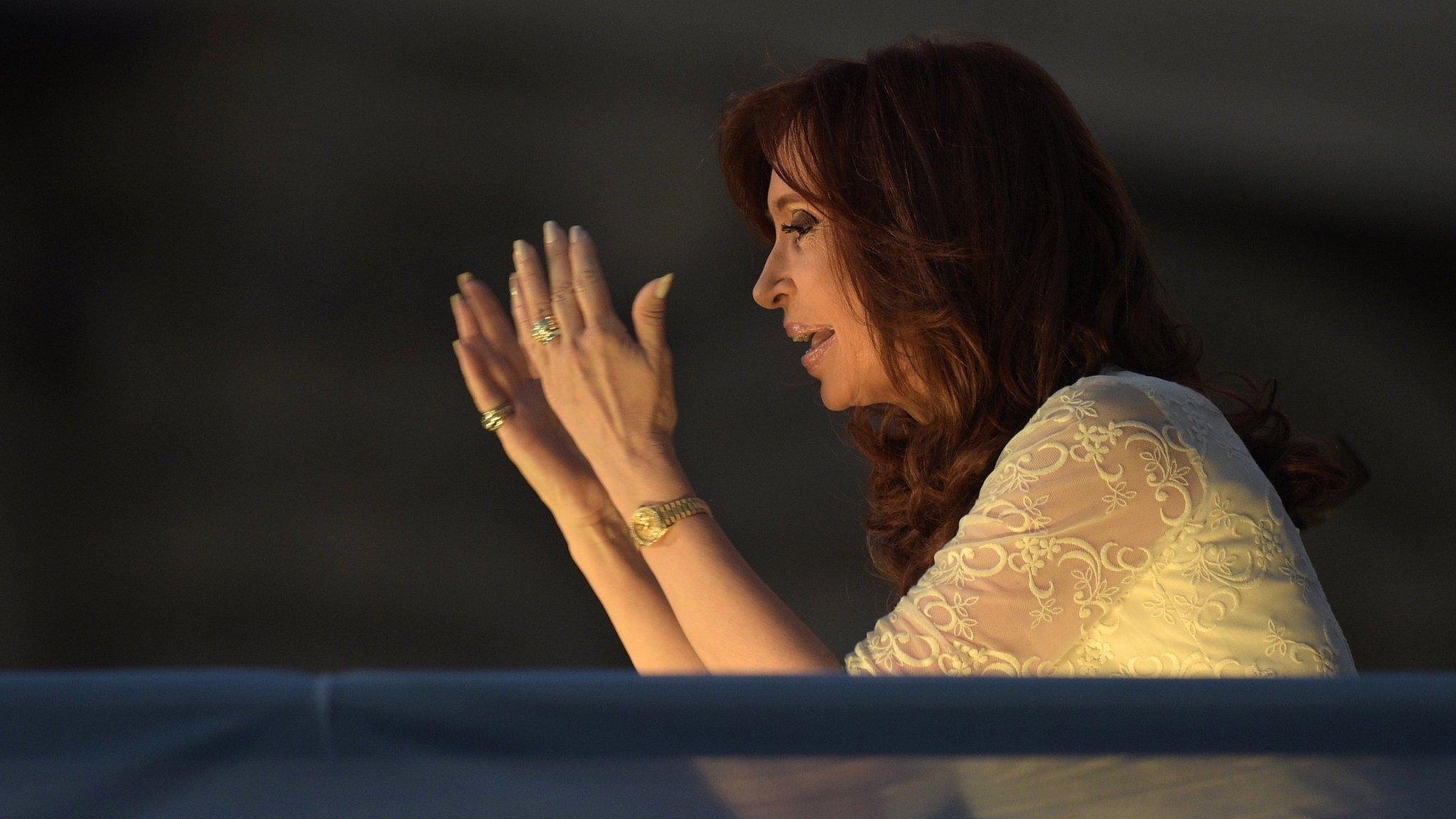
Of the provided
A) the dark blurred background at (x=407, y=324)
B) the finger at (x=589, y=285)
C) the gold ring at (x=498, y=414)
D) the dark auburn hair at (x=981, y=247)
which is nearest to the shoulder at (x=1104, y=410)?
the dark auburn hair at (x=981, y=247)

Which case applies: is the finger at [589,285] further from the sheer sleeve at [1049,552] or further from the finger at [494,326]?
the sheer sleeve at [1049,552]

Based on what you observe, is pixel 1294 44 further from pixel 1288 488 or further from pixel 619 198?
pixel 1288 488

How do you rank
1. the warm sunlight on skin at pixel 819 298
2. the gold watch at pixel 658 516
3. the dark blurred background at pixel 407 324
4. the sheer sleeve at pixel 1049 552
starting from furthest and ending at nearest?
the dark blurred background at pixel 407 324
the warm sunlight on skin at pixel 819 298
the gold watch at pixel 658 516
the sheer sleeve at pixel 1049 552

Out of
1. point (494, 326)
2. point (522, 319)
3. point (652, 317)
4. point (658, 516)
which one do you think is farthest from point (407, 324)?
point (658, 516)

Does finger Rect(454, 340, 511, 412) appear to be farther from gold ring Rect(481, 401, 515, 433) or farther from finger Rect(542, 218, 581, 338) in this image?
finger Rect(542, 218, 581, 338)

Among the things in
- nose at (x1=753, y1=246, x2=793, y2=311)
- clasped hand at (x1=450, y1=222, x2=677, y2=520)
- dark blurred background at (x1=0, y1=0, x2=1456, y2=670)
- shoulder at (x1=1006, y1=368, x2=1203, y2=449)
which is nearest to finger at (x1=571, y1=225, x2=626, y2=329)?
clasped hand at (x1=450, y1=222, x2=677, y2=520)

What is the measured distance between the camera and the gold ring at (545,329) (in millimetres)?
1210

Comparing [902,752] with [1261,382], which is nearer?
[902,752]

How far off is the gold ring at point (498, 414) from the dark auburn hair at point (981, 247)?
0.35m

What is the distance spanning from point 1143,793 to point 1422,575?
1.97 m

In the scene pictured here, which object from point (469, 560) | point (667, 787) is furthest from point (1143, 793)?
point (469, 560)

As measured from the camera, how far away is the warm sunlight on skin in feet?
3.83

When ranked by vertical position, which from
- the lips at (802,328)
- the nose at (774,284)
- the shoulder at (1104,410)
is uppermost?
the nose at (774,284)

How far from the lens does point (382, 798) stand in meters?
0.39
